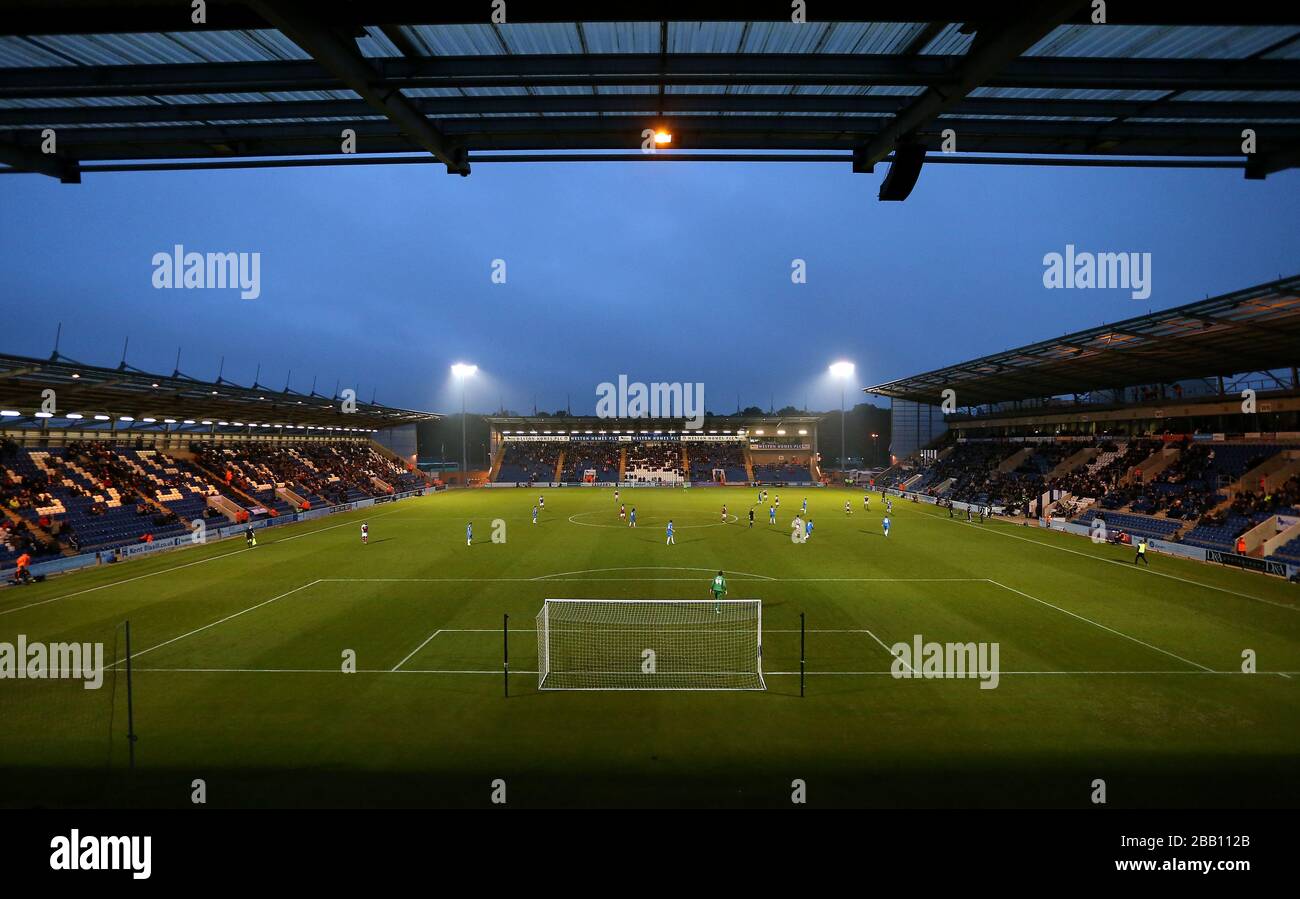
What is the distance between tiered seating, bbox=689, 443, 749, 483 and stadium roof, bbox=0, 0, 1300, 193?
8061 cm

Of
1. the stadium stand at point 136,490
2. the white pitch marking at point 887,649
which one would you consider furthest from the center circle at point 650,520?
the stadium stand at point 136,490

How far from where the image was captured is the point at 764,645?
51.3ft

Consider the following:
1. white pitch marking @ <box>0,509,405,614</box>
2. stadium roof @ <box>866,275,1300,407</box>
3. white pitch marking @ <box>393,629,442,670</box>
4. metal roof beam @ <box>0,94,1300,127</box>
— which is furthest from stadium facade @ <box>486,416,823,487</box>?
metal roof beam @ <box>0,94,1300,127</box>

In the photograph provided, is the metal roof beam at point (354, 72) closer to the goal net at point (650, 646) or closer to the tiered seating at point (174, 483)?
the goal net at point (650, 646)

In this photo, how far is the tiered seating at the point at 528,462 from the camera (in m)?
84.4

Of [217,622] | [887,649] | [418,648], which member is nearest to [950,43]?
[887,649]

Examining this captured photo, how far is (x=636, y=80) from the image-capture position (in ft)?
14.1

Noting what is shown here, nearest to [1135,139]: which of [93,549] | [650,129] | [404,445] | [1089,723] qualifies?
[650,129]

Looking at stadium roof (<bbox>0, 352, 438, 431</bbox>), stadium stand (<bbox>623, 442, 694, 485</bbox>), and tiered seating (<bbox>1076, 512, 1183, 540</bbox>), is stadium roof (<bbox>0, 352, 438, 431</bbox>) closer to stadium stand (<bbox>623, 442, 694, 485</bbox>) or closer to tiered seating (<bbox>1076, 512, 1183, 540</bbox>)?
stadium stand (<bbox>623, 442, 694, 485</bbox>)

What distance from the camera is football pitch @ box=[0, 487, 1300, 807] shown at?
30.1 feet

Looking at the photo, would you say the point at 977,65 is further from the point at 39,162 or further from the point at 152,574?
the point at 152,574

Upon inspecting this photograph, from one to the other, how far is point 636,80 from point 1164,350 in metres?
38.6

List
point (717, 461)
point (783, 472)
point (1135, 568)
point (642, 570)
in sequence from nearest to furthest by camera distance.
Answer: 1. point (642, 570)
2. point (1135, 568)
3. point (783, 472)
4. point (717, 461)

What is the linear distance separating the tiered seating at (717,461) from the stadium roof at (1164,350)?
38979 mm
